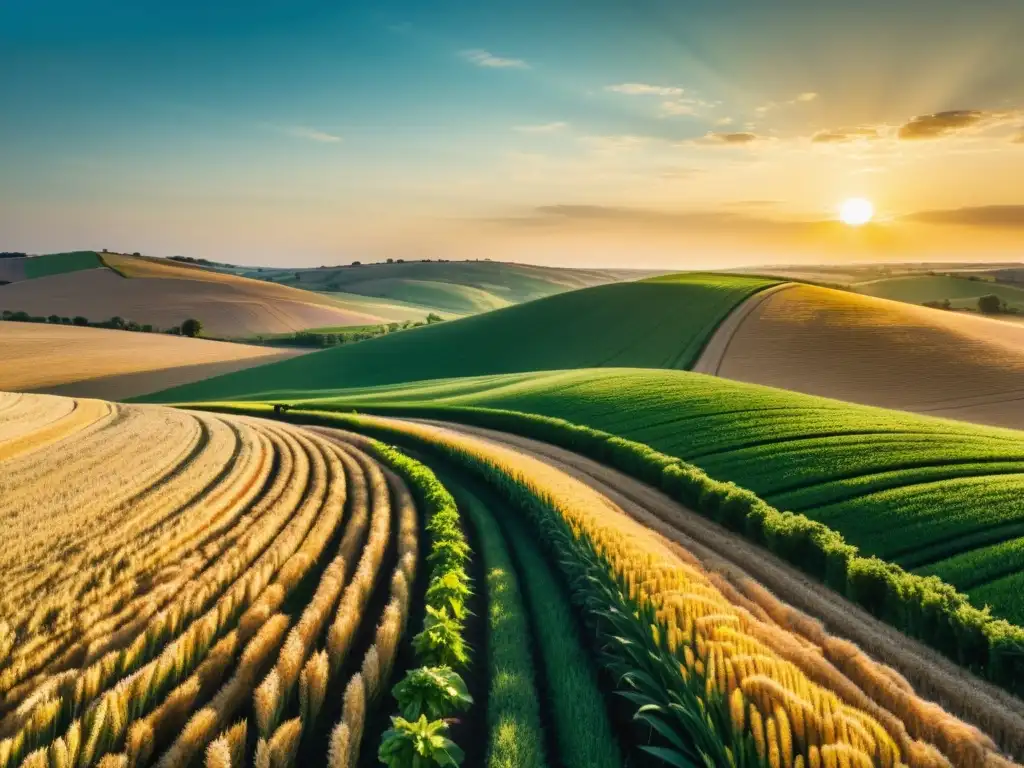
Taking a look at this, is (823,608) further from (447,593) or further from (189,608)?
(189,608)

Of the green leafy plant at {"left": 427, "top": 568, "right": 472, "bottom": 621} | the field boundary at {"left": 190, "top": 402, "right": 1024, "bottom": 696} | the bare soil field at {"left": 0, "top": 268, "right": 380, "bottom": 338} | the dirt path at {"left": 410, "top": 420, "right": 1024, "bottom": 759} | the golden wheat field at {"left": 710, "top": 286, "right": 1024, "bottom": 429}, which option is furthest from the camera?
the bare soil field at {"left": 0, "top": 268, "right": 380, "bottom": 338}

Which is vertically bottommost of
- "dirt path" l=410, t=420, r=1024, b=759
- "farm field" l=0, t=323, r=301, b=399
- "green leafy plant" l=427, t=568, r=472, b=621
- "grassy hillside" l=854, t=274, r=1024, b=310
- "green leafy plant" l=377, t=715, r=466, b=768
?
"farm field" l=0, t=323, r=301, b=399

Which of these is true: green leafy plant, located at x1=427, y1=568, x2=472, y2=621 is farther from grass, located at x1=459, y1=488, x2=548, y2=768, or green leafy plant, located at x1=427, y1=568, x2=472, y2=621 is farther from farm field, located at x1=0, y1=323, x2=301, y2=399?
farm field, located at x1=0, y1=323, x2=301, y2=399

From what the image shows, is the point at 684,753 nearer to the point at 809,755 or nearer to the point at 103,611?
the point at 809,755

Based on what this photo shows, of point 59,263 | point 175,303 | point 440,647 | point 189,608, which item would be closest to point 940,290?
point 175,303

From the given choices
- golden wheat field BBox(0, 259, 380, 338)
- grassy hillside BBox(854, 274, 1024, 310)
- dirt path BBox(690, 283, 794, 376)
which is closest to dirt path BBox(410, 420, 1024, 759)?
dirt path BBox(690, 283, 794, 376)

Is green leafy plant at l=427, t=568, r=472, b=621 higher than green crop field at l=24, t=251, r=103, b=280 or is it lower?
lower

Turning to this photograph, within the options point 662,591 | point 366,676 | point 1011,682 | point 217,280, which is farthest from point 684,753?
point 217,280

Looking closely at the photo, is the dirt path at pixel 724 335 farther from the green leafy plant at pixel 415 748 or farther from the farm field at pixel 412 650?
the green leafy plant at pixel 415 748
